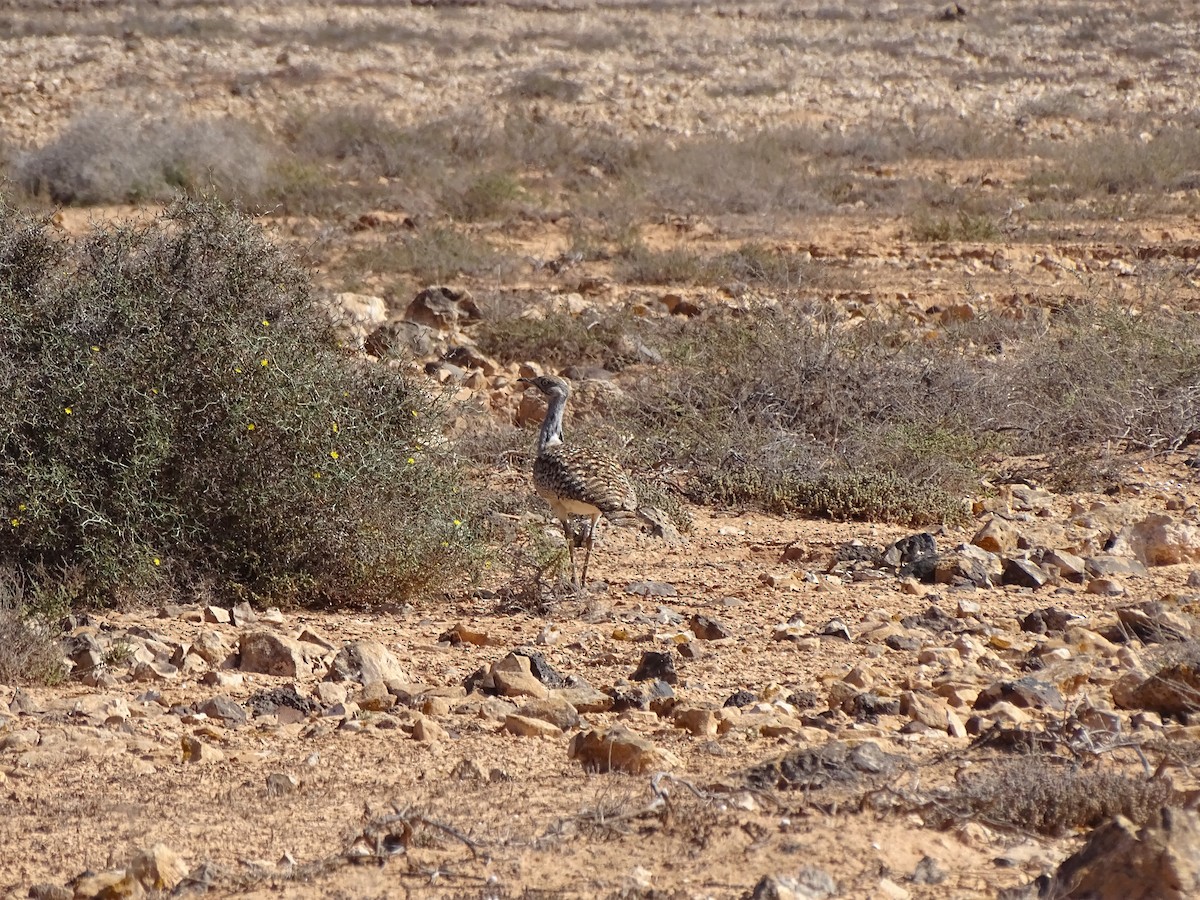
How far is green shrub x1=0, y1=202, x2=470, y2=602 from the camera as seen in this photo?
5531mm

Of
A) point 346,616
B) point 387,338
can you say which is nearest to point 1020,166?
point 387,338

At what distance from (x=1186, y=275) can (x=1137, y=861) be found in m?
9.93

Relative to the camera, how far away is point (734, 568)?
646 centimetres

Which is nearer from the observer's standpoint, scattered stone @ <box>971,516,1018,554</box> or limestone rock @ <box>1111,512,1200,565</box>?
limestone rock @ <box>1111,512,1200,565</box>

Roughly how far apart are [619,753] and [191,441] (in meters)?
2.59

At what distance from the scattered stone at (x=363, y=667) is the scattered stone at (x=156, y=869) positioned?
1576 millimetres

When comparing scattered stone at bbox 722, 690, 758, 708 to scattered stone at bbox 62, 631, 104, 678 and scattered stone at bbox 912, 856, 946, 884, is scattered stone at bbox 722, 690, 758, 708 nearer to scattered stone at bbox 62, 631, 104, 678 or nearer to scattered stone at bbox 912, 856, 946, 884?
scattered stone at bbox 912, 856, 946, 884

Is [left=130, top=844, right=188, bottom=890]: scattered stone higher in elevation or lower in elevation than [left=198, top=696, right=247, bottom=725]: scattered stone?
higher

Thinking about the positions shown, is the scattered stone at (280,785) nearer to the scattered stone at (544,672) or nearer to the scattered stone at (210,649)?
the scattered stone at (544,672)

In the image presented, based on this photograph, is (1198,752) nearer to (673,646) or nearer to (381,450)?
(673,646)

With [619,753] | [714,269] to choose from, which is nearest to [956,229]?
[714,269]

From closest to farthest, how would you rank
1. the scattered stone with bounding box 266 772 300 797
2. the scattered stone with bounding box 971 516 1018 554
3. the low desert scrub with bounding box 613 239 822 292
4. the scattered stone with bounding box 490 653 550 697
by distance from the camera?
1. the scattered stone with bounding box 266 772 300 797
2. the scattered stone with bounding box 490 653 550 697
3. the scattered stone with bounding box 971 516 1018 554
4. the low desert scrub with bounding box 613 239 822 292

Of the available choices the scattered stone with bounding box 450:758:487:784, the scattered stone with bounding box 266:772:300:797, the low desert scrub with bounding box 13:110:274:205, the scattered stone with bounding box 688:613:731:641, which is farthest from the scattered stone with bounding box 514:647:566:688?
the low desert scrub with bounding box 13:110:274:205

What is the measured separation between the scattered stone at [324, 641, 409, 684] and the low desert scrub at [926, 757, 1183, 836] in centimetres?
209
